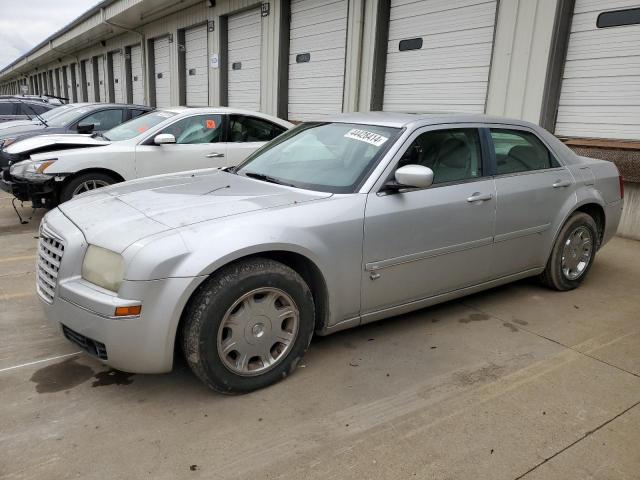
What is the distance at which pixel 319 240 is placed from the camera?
2.95m

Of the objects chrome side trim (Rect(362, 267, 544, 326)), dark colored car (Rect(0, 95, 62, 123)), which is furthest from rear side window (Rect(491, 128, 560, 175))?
dark colored car (Rect(0, 95, 62, 123))

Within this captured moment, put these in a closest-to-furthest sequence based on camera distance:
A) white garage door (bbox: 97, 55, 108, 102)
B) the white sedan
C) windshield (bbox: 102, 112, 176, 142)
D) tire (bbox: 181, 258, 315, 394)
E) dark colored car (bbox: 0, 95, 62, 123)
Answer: tire (bbox: 181, 258, 315, 394) < the white sedan < windshield (bbox: 102, 112, 176, 142) < dark colored car (bbox: 0, 95, 62, 123) < white garage door (bbox: 97, 55, 108, 102)

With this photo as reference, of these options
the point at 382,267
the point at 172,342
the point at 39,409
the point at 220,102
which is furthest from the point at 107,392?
the point at 220,102

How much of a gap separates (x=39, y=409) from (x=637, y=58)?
7551mm

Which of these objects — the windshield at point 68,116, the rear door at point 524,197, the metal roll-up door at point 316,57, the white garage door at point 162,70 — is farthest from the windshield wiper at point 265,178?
the white garage door at point 162,70

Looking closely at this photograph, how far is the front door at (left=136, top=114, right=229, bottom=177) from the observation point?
6680 mm

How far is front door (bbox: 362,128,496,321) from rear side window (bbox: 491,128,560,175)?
0.79 ft

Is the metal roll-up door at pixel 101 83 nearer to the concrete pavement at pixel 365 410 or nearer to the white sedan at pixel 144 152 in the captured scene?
the white sedan at pixel 144 152

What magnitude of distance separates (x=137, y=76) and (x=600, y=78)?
2004cm

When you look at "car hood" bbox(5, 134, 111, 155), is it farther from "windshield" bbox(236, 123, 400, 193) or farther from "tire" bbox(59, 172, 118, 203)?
"windshield" bbox(236, 123, 400, 193)

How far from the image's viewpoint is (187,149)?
6840mm

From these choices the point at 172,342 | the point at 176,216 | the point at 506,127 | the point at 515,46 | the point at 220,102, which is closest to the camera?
the point at 172,342

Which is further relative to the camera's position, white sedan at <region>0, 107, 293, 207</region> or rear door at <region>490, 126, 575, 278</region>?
white sedan at <region>0, 107, 293, 207</region>

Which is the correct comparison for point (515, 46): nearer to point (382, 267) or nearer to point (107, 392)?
point (382, 267)
